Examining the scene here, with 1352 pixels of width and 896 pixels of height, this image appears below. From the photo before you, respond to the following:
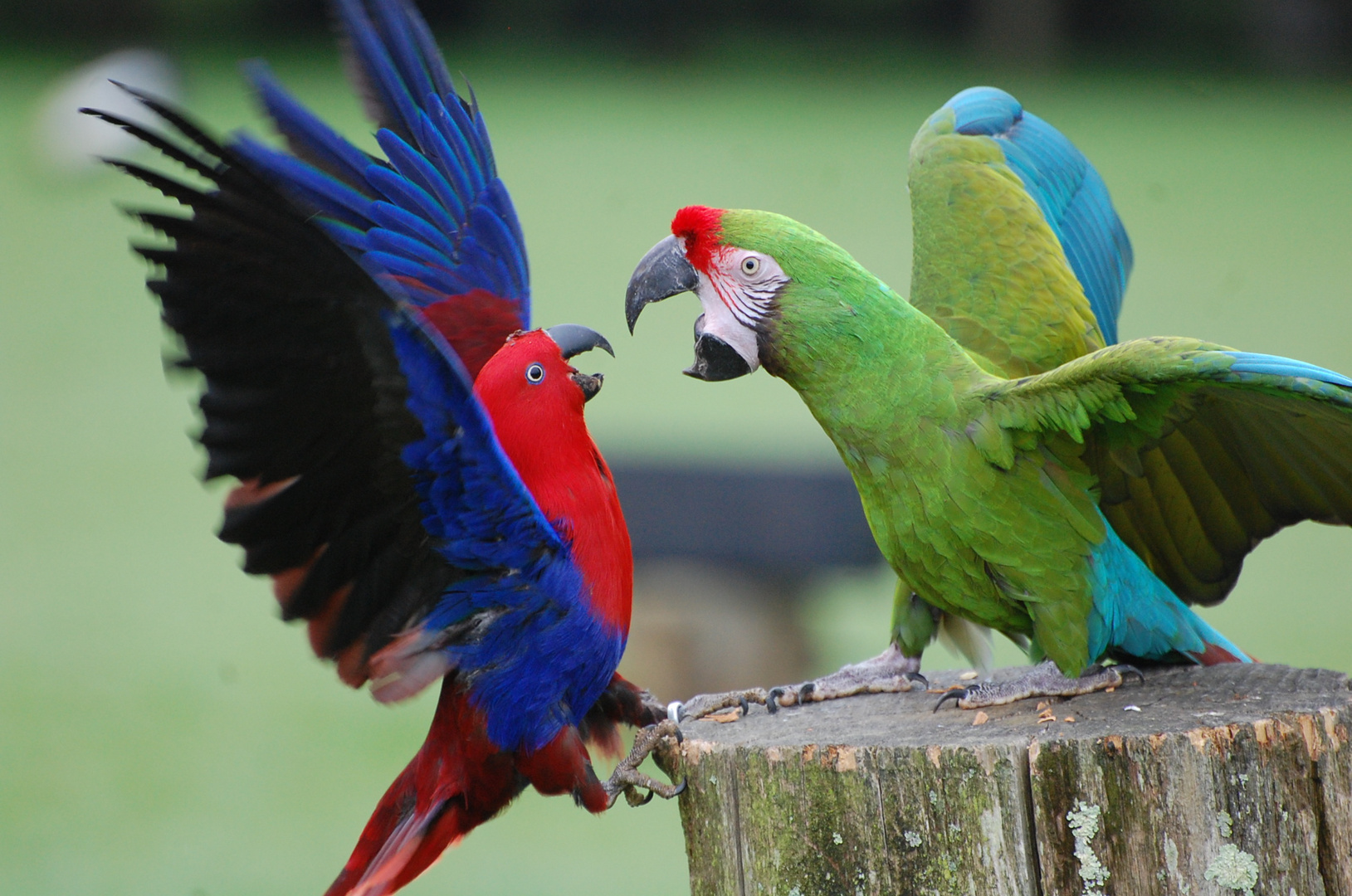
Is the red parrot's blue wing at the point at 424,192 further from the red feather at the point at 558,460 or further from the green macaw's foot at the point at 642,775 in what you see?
the green macaw's foot at the point at 642,775

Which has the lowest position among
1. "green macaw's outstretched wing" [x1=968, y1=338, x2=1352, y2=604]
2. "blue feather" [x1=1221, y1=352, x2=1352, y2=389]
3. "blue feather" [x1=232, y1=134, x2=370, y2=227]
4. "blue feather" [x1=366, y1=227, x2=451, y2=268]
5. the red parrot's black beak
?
"green macaw's outstretched wing" [x1=968, y1=338, x2=1352, y2=604]

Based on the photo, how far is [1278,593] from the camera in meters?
5.45

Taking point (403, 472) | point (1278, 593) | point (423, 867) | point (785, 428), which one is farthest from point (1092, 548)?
point (785, 428)

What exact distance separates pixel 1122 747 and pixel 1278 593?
4604 mm

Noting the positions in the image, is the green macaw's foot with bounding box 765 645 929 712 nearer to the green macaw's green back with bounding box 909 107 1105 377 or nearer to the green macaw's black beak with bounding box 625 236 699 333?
the green macaw's green back with bounding box 909 107 1105 377

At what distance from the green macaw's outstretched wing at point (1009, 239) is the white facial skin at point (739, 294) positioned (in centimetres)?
44

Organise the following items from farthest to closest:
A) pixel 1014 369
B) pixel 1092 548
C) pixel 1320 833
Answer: pixel 1014 369
pixel 1092 548
pixel 1320 833

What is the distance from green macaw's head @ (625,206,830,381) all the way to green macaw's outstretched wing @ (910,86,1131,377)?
1.40ft

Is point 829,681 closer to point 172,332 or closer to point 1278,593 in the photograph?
point 172,332

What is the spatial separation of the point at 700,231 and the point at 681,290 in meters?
0.11

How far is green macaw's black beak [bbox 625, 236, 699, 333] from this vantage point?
1775 mm

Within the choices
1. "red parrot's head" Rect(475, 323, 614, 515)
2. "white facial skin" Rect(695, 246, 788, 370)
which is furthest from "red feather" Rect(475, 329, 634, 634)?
"white facial skin" Rect(695, 246, 788, 370)

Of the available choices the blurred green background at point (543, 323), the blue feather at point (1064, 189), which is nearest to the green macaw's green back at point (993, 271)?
the blue feather at point (1064, 189)

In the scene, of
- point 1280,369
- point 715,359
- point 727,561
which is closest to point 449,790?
point 715,359
